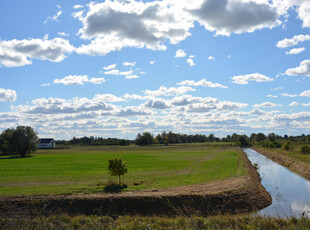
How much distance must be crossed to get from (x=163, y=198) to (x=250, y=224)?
25.4 feet

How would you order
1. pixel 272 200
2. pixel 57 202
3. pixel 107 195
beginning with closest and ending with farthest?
pixel 57 202 < pixel 107 195 < pixel 272 200

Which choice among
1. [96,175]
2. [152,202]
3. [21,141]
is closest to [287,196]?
[152,202]

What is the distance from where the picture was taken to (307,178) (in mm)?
35969

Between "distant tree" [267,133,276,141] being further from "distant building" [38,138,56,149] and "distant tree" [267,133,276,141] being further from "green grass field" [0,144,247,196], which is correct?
"distant building" [38,138,56,149]

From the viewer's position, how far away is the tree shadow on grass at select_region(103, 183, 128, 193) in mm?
24409

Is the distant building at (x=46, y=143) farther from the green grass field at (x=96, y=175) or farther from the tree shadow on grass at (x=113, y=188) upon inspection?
the tree shadow on grass at (x=113, y=188)

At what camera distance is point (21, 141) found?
287ft

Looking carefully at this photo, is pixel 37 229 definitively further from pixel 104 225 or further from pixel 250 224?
pixel 250 224

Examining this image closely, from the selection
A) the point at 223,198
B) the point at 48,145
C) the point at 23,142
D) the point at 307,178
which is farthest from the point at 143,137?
the point at 223,198

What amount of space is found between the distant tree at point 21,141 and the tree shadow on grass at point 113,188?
71.2 metres

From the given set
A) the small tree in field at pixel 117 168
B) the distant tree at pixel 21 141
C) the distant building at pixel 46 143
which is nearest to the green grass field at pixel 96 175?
the small tree in field at pixel 117 168

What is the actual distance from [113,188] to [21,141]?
239 feet

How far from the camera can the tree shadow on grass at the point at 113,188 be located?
961 inches

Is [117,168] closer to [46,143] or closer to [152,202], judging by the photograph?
[152,202]
